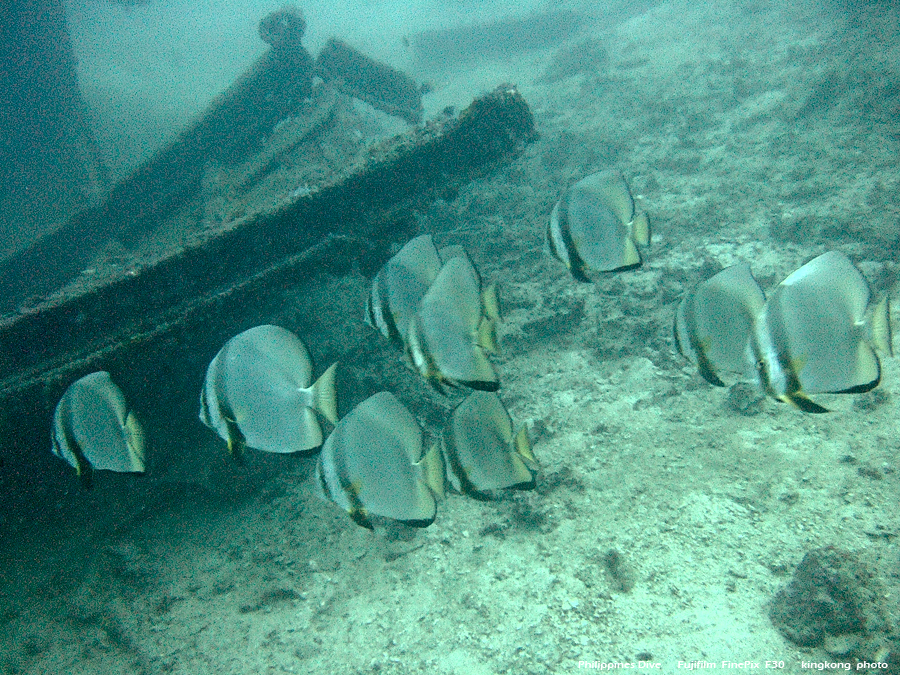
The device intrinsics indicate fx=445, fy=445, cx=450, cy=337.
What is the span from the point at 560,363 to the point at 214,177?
6833 millimetres

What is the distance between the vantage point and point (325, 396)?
7.63 ft

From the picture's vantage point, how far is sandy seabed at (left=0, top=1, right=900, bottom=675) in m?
2.98

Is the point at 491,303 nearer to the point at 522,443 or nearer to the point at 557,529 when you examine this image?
the point at 522,443

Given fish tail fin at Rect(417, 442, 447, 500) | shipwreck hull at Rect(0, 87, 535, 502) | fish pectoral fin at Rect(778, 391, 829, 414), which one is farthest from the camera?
shipwreck hull at Rect(0, 87, 535, 502)

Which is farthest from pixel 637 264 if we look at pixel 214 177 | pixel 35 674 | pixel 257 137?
pixel 257 137

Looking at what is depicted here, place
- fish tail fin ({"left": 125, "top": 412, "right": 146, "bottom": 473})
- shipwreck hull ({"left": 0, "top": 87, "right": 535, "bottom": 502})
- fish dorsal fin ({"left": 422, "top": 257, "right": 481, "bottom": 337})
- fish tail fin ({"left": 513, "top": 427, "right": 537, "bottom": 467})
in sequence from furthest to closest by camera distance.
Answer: shipwreck hull ({"left": 0, "top": 87, "right": 535, "bottom": 502})
fish tail fin ({"left": 125, "top": 412, "right": 146, "bottom": 473})
fish tail fin ({"left": 513, "top": 427, "right": 537, "bottom": 467})
fish dorsal fin ({"left": 422, "top": 257, "right": 481, "bottom": 337})

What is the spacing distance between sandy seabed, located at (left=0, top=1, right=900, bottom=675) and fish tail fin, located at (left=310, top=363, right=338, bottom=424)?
6.42 ft

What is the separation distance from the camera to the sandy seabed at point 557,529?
9.78 ft

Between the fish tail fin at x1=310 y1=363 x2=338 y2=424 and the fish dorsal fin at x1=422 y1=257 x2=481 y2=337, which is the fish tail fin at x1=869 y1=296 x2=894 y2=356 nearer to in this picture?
→ the fish dorsal fin at x1=422 y1=257 x2=481 y2=337

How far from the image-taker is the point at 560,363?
510 centimetres

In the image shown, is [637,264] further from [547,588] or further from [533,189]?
[533,189]

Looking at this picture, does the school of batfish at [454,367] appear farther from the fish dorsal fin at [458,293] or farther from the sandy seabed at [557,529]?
the sandy seabed at [557,529]

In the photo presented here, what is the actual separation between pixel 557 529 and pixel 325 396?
90.5 inches

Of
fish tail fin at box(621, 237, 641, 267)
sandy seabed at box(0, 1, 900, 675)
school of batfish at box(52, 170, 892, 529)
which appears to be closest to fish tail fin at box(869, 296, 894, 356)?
school of batfish at box(52, 170, 892, 529)
